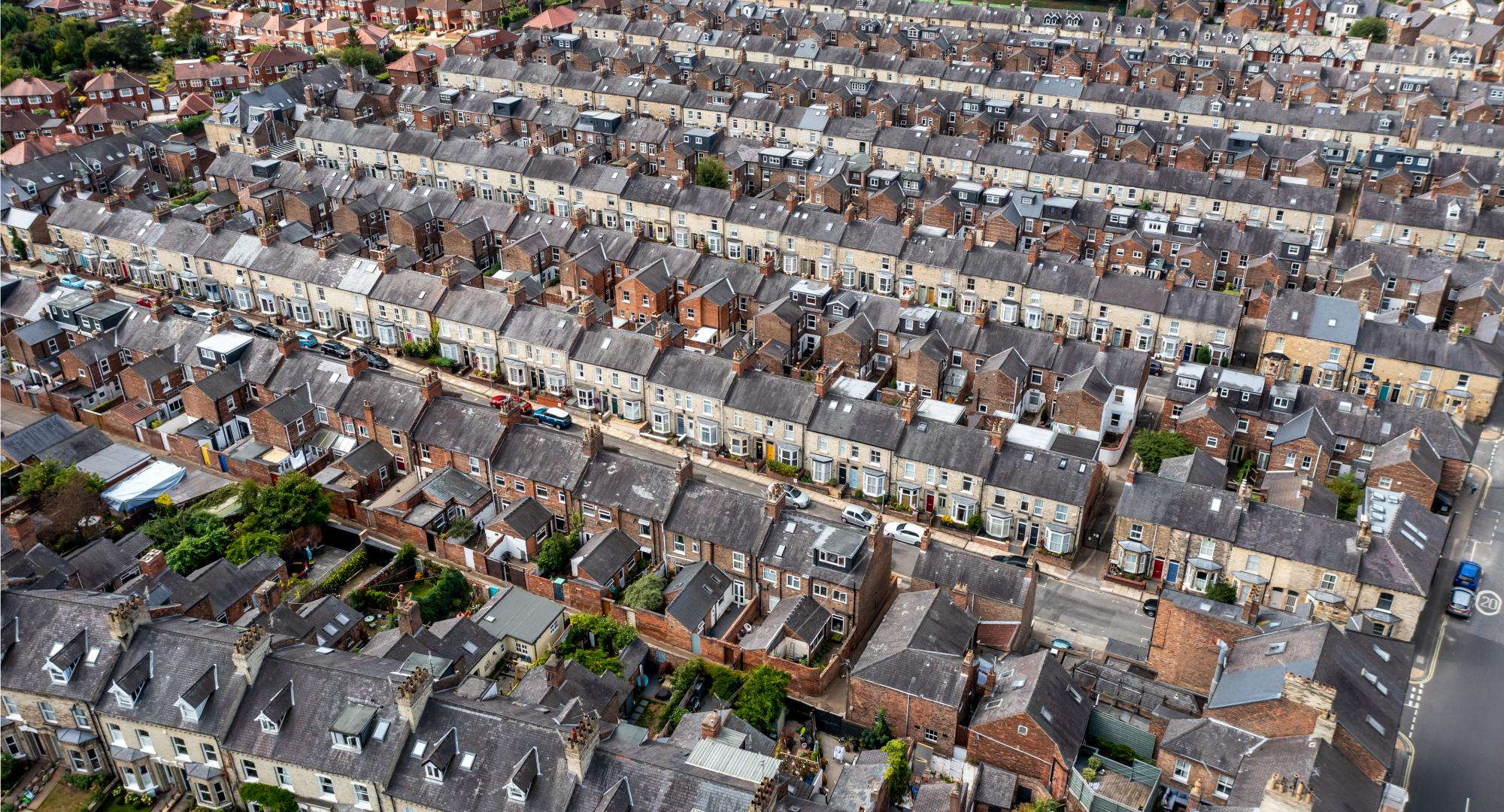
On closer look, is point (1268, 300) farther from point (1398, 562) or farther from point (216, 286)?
point (216, 286)

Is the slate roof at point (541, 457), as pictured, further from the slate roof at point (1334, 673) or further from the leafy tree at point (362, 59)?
the leafy tree at point (362, 59)

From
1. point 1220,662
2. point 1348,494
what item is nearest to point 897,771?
point 1220,662

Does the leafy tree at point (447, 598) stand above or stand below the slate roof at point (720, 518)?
below

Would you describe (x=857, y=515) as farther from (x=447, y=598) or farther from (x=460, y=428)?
(x=460, y=428)

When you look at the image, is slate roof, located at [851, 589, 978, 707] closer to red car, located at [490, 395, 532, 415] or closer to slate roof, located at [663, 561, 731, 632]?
slate roof, located at [663, 561, 731, 632]

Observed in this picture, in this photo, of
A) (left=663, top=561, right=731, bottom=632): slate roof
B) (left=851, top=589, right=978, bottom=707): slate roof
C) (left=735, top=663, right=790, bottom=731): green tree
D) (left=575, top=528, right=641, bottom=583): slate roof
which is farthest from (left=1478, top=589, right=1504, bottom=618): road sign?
(left=575, top=528, right=641, bottom=583): slate roof

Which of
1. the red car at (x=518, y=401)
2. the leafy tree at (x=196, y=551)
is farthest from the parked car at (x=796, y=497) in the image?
the leafy tree at (x=196, y=551)

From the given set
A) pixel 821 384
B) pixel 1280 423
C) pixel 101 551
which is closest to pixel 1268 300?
pixel 1280 423
